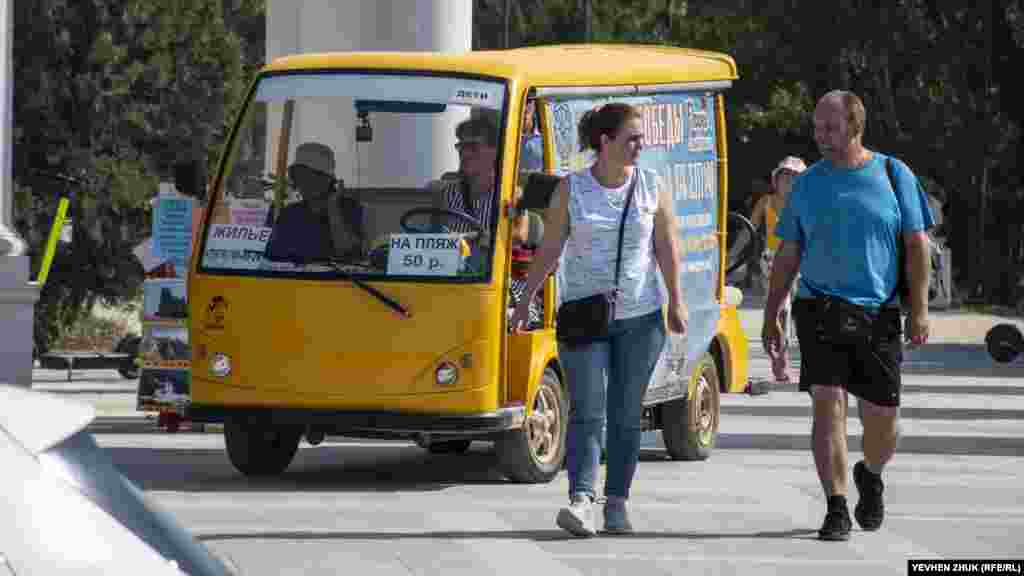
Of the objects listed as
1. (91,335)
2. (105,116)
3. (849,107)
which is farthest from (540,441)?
(91,335)

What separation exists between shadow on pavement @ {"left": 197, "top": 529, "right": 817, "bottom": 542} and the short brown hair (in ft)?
5.21

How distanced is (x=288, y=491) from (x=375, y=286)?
1055 mm

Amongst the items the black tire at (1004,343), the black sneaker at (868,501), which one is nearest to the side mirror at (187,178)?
the black sneaker at (868,501)

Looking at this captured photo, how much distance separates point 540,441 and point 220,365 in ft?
5.31

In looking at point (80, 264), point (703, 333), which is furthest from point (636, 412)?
point (80, 264)

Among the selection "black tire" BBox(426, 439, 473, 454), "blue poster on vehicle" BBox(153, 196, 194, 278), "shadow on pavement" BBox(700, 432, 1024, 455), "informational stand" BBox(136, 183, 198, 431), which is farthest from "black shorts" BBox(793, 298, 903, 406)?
"blue poster on vehicle" BBox(153, 196, 194, 278)

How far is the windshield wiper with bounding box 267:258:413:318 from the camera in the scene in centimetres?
1231

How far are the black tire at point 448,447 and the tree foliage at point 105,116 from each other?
1204cm

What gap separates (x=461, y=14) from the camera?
61.2 feet

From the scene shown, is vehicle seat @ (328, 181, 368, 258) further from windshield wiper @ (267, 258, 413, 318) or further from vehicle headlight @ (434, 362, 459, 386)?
vehicle headlight @ (434, 362, 459, 386)

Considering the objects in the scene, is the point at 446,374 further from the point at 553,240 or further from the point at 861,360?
the point at 861,360

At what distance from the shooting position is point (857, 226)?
10.3 metres

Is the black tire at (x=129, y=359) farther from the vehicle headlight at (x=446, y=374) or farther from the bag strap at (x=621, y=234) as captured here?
the bag strap at (x=621, y=234)

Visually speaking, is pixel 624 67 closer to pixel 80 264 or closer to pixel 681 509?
pixel 681 509
